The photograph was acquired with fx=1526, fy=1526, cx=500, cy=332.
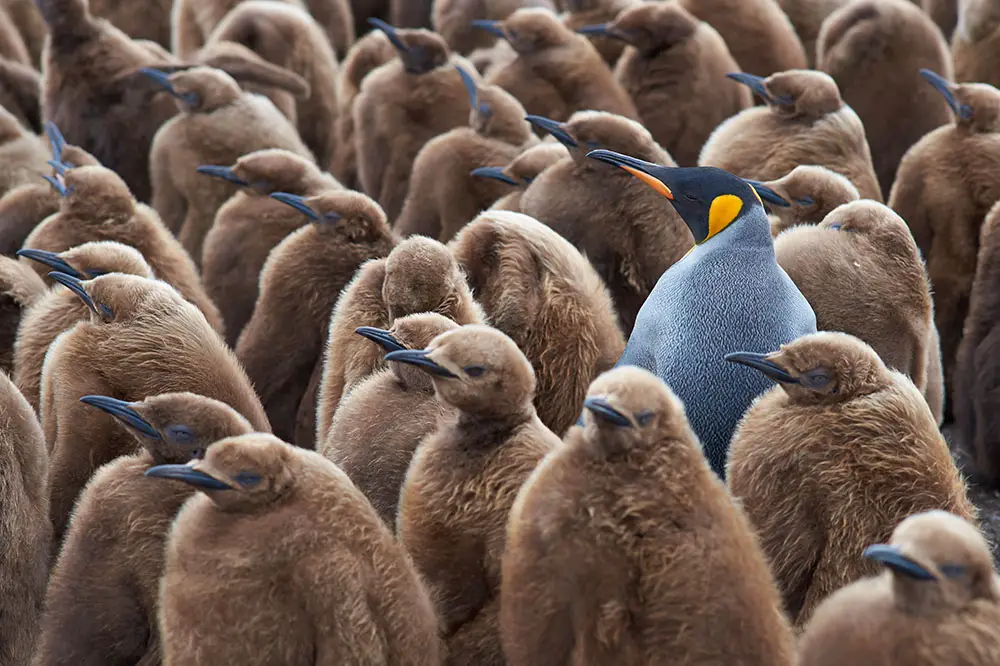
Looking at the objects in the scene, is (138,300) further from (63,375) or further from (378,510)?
(378,510)

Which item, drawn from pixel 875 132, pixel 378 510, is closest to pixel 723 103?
pixel 875 132

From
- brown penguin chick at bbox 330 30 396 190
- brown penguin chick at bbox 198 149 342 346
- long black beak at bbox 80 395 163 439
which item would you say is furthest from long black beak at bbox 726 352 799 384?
brown penguin chick at bbox 330 30 396 190

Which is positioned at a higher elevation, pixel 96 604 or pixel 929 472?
pixel 929 472

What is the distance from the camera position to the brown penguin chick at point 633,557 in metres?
2.38

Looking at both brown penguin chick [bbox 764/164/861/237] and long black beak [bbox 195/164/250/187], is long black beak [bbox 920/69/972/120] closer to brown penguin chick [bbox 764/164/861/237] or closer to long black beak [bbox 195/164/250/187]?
brown penguin chick [bbox 764/164/861/237]

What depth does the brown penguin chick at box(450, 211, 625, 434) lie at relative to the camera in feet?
11.7

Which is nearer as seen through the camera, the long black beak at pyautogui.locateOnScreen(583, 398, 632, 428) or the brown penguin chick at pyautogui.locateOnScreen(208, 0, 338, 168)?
the long black beak at pyautogui.locateOnScreen(583, 398, 632, 428)

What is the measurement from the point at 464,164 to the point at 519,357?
208 cm

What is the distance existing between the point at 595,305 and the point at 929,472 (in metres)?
1.05

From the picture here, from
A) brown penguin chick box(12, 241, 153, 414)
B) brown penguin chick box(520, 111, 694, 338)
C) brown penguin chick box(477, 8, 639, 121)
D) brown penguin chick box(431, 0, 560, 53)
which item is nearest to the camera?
brown penguin chick box(12, 241, 153, 414)

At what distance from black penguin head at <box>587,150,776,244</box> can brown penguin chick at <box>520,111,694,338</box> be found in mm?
538

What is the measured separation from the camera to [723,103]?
17.8 feet

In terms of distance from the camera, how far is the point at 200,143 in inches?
206

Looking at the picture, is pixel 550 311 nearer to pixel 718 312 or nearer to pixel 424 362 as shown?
pixel 718 312
